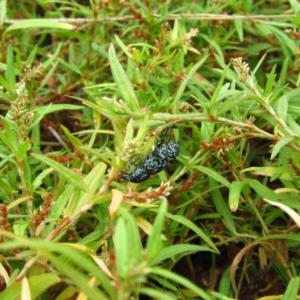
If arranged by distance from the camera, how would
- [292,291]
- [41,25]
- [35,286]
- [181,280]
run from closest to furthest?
1. [181,280]
2. [35,286]
3. [292,291]
4. [41,25]

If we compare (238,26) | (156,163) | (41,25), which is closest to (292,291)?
(156,163)

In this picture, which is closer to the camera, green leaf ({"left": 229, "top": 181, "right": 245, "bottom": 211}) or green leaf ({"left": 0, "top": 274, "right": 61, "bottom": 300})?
green leaf ({"left": 0, "top": 274, "right": 61, "bottom": 300})

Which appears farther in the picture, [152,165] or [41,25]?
[41,25]

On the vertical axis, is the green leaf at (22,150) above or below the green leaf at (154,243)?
below

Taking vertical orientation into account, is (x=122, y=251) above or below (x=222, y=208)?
above

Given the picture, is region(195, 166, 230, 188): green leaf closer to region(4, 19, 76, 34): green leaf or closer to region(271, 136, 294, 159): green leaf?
region(271, 136, 294, 159): green leaf

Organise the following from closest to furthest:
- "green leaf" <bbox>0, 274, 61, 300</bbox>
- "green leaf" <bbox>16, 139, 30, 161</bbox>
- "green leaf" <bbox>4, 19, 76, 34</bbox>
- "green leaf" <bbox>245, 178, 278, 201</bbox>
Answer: "green leaf" <bbox>0, 274, 61, 300</bbox> → "green leaf" <bbox>16, 139, 30, 161</bbox> → "green leaf" <bbox>245, 178, 278, 201</bbox> → "green leaf" <bbox>4, 19, 76, 34</bbox>

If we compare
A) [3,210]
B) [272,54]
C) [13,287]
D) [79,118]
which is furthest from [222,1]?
[13,287]

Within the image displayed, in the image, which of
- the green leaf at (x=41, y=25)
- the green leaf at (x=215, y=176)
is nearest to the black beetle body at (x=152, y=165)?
the green leaf at (x=215, y=176)

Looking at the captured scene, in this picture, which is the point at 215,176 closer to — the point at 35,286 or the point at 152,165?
the point at 152,165

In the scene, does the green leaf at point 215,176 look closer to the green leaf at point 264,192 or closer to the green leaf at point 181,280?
the green leaf at point 264,192

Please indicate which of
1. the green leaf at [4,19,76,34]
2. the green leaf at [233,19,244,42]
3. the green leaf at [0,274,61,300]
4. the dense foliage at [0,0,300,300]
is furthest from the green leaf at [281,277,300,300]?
the green leaf at [4,19,76,34]

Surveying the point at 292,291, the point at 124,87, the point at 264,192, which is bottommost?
the point at 292,291
